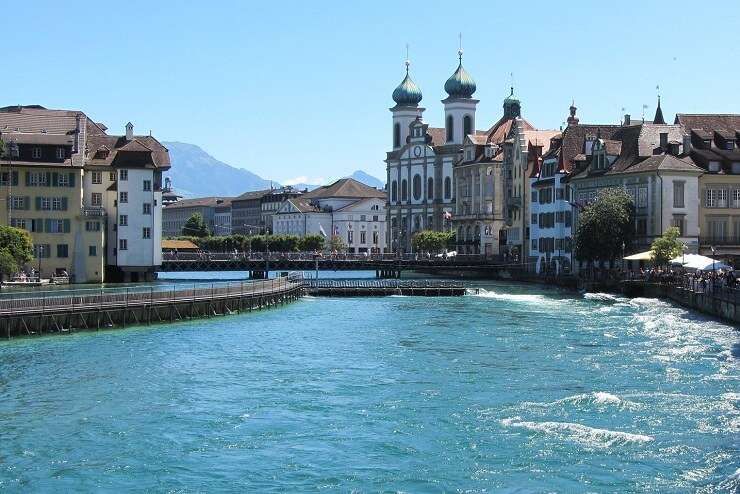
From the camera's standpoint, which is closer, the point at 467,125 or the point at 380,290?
the point at 380,290

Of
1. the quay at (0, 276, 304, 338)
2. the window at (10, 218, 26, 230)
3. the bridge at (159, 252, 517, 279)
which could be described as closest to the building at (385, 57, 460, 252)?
the bridge at (159, 252, 517, 279)

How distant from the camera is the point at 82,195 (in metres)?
113

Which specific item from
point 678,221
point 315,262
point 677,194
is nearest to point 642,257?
point 678,221

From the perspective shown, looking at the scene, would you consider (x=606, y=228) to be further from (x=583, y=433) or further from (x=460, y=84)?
(x=460, y=84)

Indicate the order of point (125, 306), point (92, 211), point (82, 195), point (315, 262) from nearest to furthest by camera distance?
1. point (125, 306)
2. point (92, 211)
3. point (82, 195)
4. point (315, 262)

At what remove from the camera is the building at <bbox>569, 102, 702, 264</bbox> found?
102 m

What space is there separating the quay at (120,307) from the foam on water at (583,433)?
31.2 m

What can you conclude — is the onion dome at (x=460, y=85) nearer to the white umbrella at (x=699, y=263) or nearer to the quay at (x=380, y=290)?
the quay at (x=380, y=290)

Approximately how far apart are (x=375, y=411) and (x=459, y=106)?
156 m

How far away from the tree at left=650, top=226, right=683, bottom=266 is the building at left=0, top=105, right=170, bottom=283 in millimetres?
47288

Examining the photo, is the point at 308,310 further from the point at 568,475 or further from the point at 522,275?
the point at 568,475

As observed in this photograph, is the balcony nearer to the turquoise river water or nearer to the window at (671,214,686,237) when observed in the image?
the window at (671,214,686,237)

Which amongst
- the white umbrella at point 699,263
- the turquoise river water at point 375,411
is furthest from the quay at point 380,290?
the turquoise river water at point 375,411

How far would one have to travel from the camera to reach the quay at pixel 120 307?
197 ft
